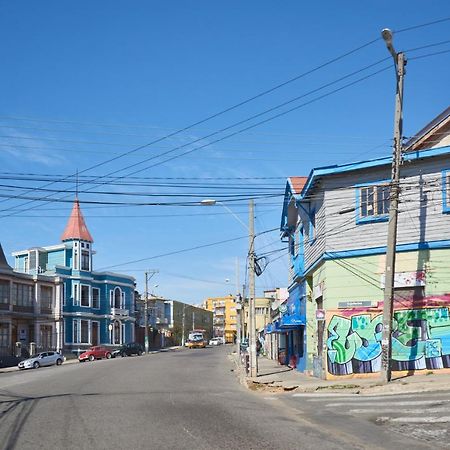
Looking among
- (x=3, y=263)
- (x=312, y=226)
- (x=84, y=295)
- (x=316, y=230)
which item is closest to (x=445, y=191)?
(x=316, y=230)

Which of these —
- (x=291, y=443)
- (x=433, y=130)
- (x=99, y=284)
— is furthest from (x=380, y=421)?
(x=99, y=284)

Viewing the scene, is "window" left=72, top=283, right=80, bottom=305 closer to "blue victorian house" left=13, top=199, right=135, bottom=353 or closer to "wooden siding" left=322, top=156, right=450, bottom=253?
"blue victorian house" left=13, top=199, right=135, bottom=353

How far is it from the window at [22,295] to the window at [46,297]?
170 centimetres

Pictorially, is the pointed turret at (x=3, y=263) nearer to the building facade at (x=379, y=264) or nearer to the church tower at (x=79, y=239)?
the church tower at (x=79, y=239)

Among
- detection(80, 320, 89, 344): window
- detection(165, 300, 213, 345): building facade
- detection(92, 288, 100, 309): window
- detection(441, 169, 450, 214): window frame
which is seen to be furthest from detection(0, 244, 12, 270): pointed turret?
detection(165, 300, 213, 345): building facade

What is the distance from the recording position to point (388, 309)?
61.5 feet

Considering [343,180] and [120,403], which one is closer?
[120,403]

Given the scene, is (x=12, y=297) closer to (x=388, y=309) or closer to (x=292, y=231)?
(x=292, y=231)

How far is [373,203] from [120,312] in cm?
5706

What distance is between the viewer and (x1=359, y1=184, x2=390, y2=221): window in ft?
73.1

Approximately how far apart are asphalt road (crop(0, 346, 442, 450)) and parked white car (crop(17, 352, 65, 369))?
28368mm

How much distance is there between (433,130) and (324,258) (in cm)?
820

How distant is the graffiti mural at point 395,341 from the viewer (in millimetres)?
21141

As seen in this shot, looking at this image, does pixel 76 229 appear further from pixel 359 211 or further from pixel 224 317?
pixel 224 317
